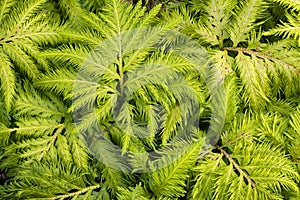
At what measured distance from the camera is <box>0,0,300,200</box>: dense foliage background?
1437mm

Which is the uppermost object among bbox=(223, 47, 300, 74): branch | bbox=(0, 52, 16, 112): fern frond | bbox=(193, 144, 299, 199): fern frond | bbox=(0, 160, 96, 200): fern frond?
bbox=(223, 47, 300, 74): branch

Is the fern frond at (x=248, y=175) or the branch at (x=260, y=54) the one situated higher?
the branch at (x=260, y=54)

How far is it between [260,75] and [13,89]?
0.99 m

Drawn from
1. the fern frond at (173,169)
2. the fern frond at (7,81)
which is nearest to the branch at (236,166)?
the fern frond at (173,169)

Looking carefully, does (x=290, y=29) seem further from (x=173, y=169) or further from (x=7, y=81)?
(x=7, y=81)

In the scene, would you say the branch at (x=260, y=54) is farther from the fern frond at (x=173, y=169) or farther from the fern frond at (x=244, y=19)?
the fern frond at (x=173, y=169)

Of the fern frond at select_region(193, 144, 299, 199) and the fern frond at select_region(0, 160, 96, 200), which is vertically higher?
the fern frond at select_region(193, 144, 299, 199)

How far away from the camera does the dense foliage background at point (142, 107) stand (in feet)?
4.71

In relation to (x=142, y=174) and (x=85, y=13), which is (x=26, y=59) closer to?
(x=85, y=13)

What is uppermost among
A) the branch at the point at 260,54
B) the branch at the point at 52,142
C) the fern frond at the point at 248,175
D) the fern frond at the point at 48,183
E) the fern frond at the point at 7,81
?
the branch at the point at 260,54

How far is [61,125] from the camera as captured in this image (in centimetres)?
156

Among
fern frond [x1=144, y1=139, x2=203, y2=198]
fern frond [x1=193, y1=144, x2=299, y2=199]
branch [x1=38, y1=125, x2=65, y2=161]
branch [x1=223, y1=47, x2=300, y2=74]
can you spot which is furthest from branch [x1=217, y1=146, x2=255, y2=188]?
branch [x1=38, y1=125, x2=65, y2=161]

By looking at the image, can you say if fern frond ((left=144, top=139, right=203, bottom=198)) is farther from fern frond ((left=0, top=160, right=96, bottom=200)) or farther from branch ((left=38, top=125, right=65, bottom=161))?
branch ((left=38, top=125, right=65, bottom=161))

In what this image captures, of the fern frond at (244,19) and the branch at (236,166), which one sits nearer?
the branch at (236,166)
